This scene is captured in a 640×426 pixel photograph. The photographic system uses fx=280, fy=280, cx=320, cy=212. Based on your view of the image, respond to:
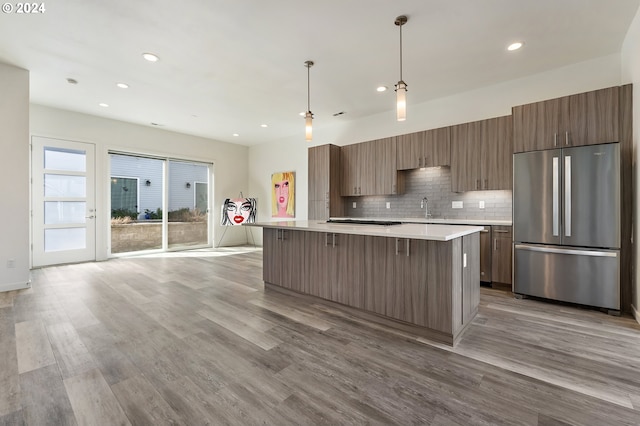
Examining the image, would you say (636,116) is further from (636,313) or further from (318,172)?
(318,172)

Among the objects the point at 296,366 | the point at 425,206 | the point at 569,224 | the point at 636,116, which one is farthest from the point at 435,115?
the point at 296,366

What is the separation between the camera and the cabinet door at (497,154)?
3.89m

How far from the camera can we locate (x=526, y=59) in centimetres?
350

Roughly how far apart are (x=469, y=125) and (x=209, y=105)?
4401 millimetres

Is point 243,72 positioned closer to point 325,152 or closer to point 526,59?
point 325,152

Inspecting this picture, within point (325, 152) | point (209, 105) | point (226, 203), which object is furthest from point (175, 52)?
point (226, 203)

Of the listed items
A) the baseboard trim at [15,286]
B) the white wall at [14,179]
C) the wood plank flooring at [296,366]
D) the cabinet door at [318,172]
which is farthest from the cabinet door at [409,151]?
the baseboard trim at [15,286]

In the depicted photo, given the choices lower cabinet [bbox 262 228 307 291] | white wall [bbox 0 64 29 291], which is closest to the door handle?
lower cabinet [bbox 262 228 307 291]

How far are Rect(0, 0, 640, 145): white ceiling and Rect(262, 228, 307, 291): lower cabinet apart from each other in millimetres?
2203

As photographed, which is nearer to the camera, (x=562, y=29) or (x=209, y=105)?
(x=562, y=29)

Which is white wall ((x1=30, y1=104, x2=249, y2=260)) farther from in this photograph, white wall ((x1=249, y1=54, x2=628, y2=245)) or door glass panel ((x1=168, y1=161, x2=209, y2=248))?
white wall ((x1=249, y1=54, x2=628, y2=245))

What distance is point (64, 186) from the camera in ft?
17.6

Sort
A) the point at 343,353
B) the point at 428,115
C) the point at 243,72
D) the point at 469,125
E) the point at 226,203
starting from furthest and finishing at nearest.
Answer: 1. the point at 226,203
2. the point at 428,115
3. the point at 469,125
4. the point at 243,72
5. the point at 343,353

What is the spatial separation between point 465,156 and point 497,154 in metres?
0.42
